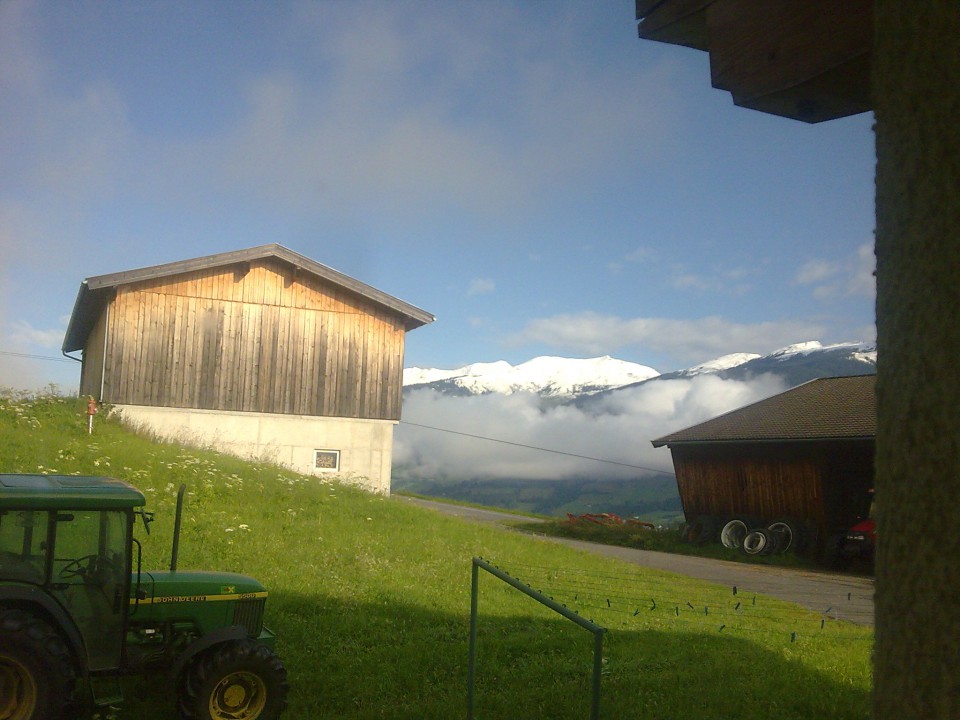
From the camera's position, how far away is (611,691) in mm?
6797

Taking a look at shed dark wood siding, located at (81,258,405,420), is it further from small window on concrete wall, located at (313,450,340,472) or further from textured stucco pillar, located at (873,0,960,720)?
textured stucco pillar, located at (873,0,960,720)

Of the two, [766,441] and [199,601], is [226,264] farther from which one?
[199,601]

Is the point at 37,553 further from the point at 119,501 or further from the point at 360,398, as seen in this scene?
the point at 360,398

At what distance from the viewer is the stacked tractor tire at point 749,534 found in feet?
69.0

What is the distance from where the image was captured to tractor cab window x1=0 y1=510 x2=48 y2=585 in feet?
18.1

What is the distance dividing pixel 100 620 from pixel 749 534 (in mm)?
19354

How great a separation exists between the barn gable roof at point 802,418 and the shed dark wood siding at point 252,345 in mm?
9673

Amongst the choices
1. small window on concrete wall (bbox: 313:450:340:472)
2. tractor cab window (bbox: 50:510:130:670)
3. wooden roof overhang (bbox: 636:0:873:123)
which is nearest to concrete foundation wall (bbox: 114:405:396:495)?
small window on concrete wall (bbox: 313:450:340:472)

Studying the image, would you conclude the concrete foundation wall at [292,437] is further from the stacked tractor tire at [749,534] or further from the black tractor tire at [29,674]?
the black tractor tire at [29,674]

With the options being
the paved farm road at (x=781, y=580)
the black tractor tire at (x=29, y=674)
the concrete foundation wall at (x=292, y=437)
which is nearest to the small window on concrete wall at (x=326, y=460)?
the concrete foundation wall at (x=292, y=437)

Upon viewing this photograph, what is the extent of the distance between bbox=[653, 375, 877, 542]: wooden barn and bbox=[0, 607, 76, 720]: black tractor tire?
18436 mm

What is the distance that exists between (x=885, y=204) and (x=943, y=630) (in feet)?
2.76

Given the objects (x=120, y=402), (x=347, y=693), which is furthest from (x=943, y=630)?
(x=120, y=402)

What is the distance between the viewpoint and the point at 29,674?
5.18 meters
